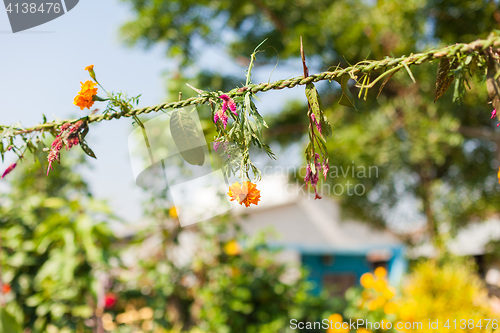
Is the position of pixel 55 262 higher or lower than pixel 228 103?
lower

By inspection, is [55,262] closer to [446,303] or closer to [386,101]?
[446,303]

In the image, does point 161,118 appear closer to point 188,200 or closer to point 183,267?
point 188,200

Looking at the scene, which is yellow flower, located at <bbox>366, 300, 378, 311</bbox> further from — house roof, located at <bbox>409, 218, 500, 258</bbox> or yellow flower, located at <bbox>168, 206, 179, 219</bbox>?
house roof, located at <bbox>409, 218, 500, 258</bbox>

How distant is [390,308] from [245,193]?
5.85ft

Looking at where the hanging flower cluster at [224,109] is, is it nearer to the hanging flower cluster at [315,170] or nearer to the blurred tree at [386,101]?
the hanging flower cluster at [315,170]

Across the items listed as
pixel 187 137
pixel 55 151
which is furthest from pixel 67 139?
pixel 187 137

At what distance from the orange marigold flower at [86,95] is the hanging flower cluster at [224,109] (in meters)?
0.15

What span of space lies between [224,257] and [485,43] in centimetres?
204

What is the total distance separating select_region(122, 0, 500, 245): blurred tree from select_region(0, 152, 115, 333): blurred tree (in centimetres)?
143

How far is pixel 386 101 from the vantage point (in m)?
3.18

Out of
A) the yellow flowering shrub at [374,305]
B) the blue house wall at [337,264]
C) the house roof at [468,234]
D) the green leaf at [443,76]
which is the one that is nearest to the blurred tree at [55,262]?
the yellow flowering shrub at [374,305]

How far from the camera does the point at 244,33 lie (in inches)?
127

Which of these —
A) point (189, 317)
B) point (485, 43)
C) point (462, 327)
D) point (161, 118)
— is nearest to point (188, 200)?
point (189, 317)

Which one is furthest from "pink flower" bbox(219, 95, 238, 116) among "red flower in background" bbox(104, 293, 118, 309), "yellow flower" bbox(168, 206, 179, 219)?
"yellow flower" bbox(168, 206, 179, 219)
